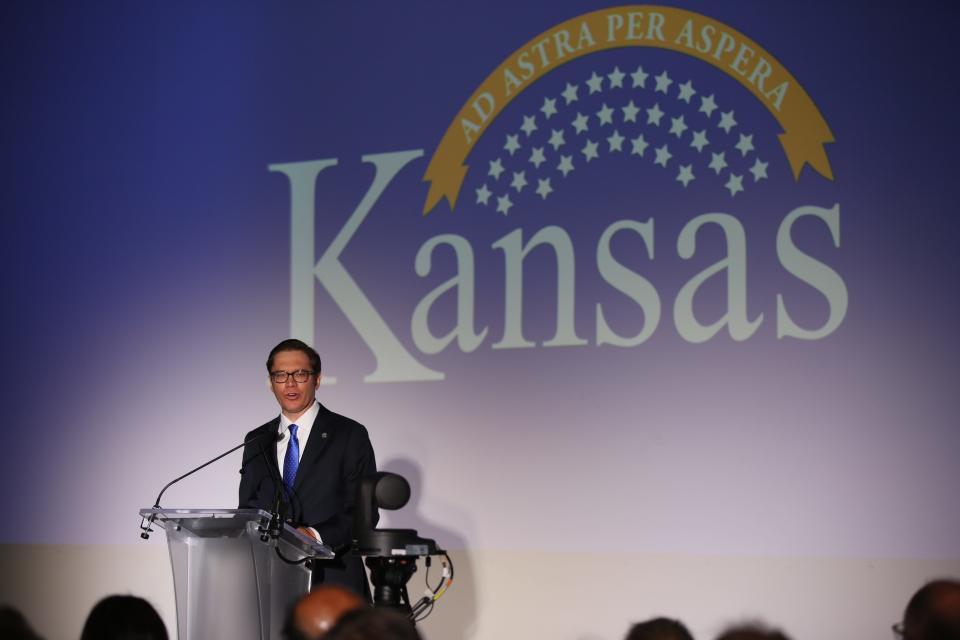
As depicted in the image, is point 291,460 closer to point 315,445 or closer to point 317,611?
point 315,445

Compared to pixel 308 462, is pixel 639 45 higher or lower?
higher

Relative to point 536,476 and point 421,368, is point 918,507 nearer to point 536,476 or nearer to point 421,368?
point 536,476

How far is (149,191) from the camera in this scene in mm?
5758

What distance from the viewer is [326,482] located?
380 centimetres

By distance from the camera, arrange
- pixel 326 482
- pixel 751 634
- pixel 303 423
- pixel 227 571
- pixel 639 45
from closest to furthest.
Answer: pixel 751 634 < pixel 227 571 < pixel 326 482 < pixel 303 423 < pixel 639 45

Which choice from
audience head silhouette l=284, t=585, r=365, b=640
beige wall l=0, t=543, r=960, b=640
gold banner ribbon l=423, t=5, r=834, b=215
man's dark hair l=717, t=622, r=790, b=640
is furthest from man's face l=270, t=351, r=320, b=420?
man's dark hair l=717, t=622, r=790, b=640

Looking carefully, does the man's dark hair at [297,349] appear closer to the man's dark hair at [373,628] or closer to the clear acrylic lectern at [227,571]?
the clear acrylic lectern at [227,571]

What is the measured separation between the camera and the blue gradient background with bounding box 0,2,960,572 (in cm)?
430

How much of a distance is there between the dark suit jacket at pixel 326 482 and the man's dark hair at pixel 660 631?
1926 millimetres

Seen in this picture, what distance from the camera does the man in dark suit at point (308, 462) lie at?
147 inches

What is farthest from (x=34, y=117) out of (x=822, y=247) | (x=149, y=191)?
(x=822, y=247)

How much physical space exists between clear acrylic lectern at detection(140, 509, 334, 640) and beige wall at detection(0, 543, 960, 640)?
1.58 meters

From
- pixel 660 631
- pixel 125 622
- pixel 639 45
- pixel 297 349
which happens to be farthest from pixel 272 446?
pixel 660 631

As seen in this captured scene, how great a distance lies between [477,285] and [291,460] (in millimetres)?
1387
